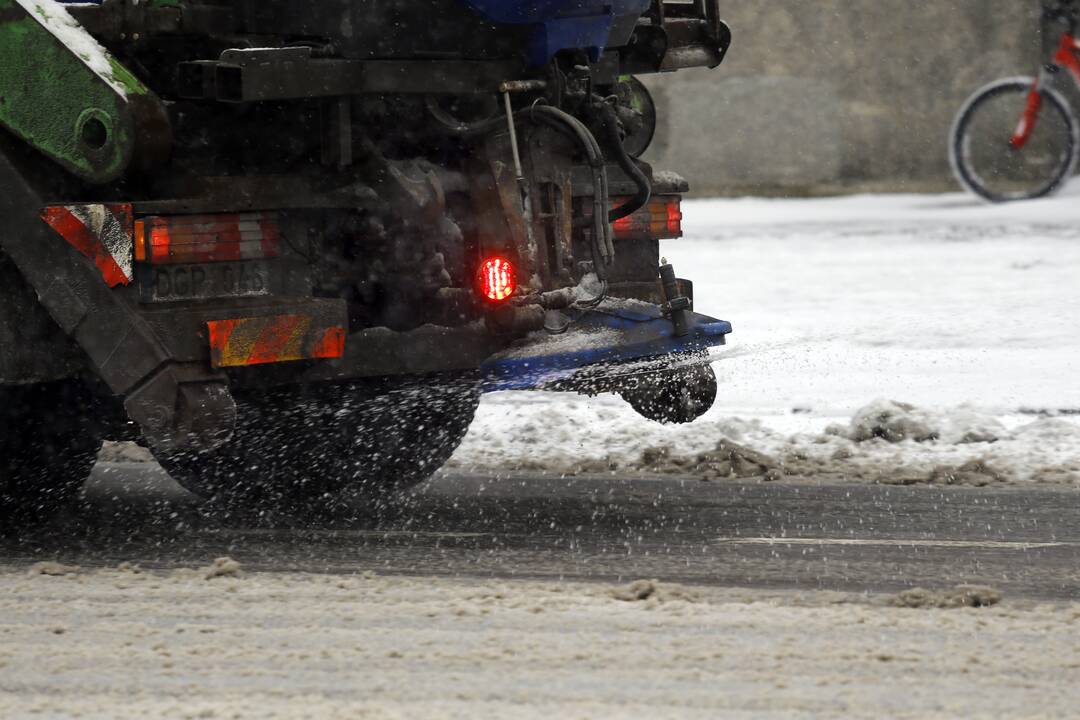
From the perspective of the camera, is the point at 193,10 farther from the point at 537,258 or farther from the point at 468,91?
the point at 537,258

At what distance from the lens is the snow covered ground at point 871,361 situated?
312 inches

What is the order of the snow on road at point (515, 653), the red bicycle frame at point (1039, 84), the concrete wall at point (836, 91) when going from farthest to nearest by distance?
the concrete wall at point (836, 91) < the red bicycle frame at point (1039, 84) < the snow on road at point (515, 653)

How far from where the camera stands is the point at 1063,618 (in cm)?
488

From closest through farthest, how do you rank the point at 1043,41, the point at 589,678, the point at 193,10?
the point at 589,678 → the point at 193,10 → the point at 1043,41

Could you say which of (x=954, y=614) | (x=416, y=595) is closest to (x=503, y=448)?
(x=416, y=595)

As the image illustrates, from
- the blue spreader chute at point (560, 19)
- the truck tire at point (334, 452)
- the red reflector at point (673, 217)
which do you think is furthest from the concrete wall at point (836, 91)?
the blue spreader chute at point (560, 19)

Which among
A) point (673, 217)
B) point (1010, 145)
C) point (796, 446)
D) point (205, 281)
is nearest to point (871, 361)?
point (796, 446)

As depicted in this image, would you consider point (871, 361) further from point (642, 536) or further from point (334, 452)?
point (642, 536)

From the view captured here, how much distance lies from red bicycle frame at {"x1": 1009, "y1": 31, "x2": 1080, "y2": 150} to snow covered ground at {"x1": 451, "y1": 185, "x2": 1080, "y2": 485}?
57 centimetres

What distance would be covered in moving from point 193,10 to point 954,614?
3.22 m

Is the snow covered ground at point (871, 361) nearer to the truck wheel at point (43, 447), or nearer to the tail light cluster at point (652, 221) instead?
the tail light cluster at point (652, 221)

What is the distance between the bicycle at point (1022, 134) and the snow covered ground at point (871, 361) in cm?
29

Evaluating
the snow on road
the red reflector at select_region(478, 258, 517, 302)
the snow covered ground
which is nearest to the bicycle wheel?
the snow covered ground

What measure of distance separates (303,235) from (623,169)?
140 centimetres
